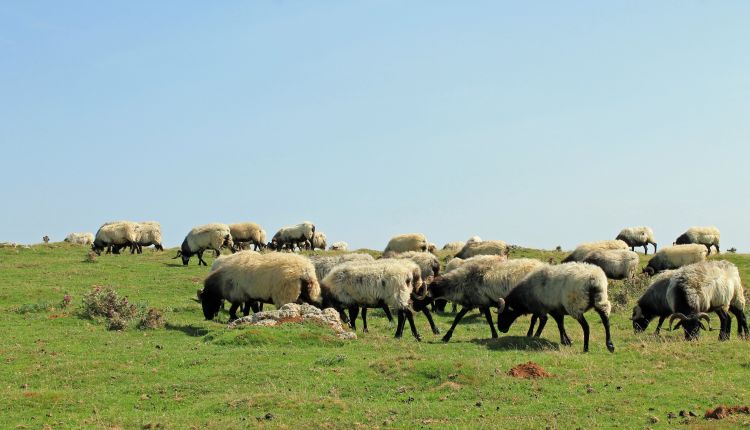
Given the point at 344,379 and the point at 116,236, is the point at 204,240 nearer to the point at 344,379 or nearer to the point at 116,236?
the point at 116,236

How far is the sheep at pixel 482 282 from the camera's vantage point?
2222 cm

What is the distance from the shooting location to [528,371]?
51.2 ft

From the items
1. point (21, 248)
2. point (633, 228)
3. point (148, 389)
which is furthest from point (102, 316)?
point (633, 228)

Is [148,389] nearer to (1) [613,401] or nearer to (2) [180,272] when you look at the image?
(1) [613,401]

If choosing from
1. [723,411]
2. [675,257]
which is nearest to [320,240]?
[675,257]

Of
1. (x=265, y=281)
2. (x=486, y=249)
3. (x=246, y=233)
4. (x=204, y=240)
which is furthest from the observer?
(x=246, y=233)

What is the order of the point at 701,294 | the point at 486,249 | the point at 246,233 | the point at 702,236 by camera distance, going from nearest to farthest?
the point at 701,294 → the point at 486,249 → the point at 246,233 → the point at 702,236

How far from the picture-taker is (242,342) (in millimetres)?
19312

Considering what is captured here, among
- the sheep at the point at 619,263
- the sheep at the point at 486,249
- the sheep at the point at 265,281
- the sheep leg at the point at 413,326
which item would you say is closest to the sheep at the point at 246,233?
the sheep at the point at 486,249

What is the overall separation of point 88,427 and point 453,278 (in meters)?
12.2

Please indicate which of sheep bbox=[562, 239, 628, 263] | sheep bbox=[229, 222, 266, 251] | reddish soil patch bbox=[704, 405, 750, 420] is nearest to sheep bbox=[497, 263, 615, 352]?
reddish soil patch bbox=[704, 405, 750, 420]

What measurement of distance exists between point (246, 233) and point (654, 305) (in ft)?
111

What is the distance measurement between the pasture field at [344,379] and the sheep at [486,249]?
59.9ft

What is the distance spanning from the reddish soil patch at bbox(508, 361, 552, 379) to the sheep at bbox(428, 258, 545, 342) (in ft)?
19.3
